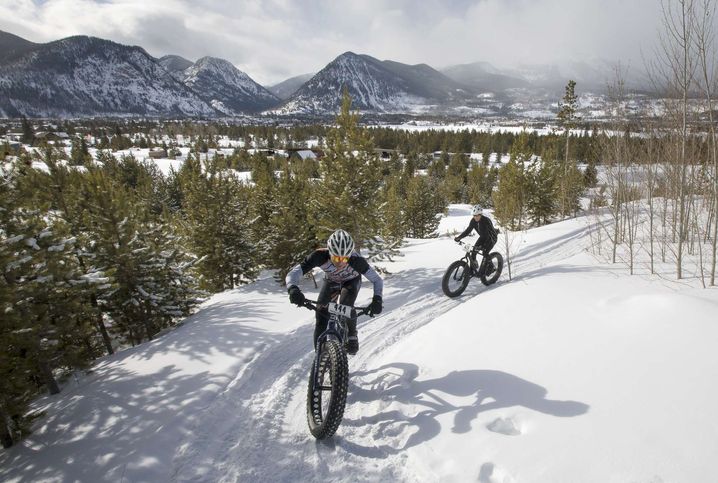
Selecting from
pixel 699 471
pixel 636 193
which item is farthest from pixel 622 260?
pixel 699 471

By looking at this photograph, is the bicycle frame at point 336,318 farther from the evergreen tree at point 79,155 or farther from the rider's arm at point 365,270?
the evergreen tree at point 79,155

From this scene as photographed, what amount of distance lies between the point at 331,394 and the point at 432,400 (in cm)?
160

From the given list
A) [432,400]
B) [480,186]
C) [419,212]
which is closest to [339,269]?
[432,400]

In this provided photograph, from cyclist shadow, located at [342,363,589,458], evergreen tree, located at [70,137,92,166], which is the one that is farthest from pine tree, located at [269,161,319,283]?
cyclist shadow, located at [342,363,589,458]

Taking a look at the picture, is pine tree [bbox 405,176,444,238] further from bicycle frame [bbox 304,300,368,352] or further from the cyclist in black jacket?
bicycle frame [bbox 304,300,368,352]

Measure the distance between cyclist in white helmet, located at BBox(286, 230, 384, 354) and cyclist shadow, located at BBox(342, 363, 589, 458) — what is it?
0.79 m

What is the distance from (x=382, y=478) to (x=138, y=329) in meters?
11.6

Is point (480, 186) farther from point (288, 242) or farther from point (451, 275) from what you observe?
point (451, 275)

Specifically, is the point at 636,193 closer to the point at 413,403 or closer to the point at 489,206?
the point at 413,403

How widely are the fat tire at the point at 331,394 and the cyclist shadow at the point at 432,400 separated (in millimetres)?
397

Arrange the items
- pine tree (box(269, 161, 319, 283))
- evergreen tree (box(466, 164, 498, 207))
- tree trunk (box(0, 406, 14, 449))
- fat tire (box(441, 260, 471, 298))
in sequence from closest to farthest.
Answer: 1. tree trunk (box(0, 406, 14, 449))
2. fat tire (box(441, 260, 471, 298))
3. pine tree (box(269, 161, 319, 283))
4. evergreen tree (box(466, 164, 498, 207))

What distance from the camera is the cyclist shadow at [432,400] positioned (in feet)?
13.8

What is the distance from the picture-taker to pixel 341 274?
5.52 m

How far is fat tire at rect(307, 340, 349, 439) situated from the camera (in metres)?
4.16
